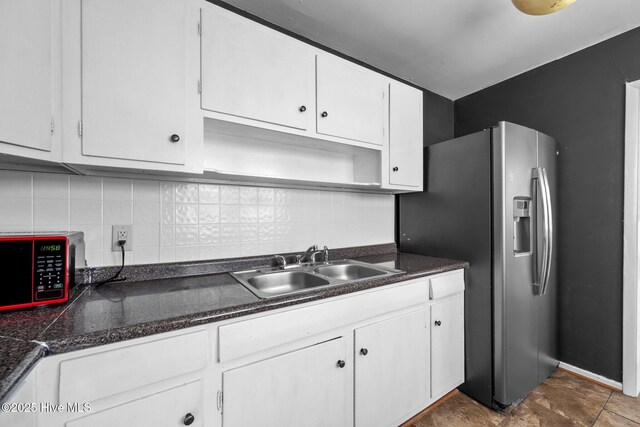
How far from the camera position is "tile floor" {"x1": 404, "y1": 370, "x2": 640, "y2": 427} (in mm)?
1572

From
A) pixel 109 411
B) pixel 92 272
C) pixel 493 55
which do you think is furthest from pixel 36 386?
pixel 493 55

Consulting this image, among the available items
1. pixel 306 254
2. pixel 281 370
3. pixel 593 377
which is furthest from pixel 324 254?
pixel 593 377

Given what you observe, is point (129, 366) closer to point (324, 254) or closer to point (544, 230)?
point (324, 254)

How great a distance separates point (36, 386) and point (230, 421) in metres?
0.58

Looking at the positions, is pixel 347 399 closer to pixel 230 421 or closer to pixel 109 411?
pixel 230 421

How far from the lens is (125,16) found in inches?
41.9

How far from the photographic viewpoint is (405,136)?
1.96m

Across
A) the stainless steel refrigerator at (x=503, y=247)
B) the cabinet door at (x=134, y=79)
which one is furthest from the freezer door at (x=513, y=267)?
the cabinet door at (x=134, y=79)

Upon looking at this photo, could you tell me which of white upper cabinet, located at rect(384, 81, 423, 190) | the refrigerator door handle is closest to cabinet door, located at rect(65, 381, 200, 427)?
white upper cabinet, located at rect(384, 81, 423, 190)

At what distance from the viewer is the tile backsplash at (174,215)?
1158 millimetres

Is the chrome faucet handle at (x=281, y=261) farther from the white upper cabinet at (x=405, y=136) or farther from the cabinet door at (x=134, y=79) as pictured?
the white upper cabinet at (x=405, y=136)

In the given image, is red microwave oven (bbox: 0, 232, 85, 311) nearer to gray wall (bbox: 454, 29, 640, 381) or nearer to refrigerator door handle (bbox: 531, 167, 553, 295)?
refrigerator door handle (bbox: 531, 167, 553, 295)

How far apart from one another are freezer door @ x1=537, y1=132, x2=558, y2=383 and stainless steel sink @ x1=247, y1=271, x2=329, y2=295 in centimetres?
152

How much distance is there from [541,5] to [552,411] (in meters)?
2.27
